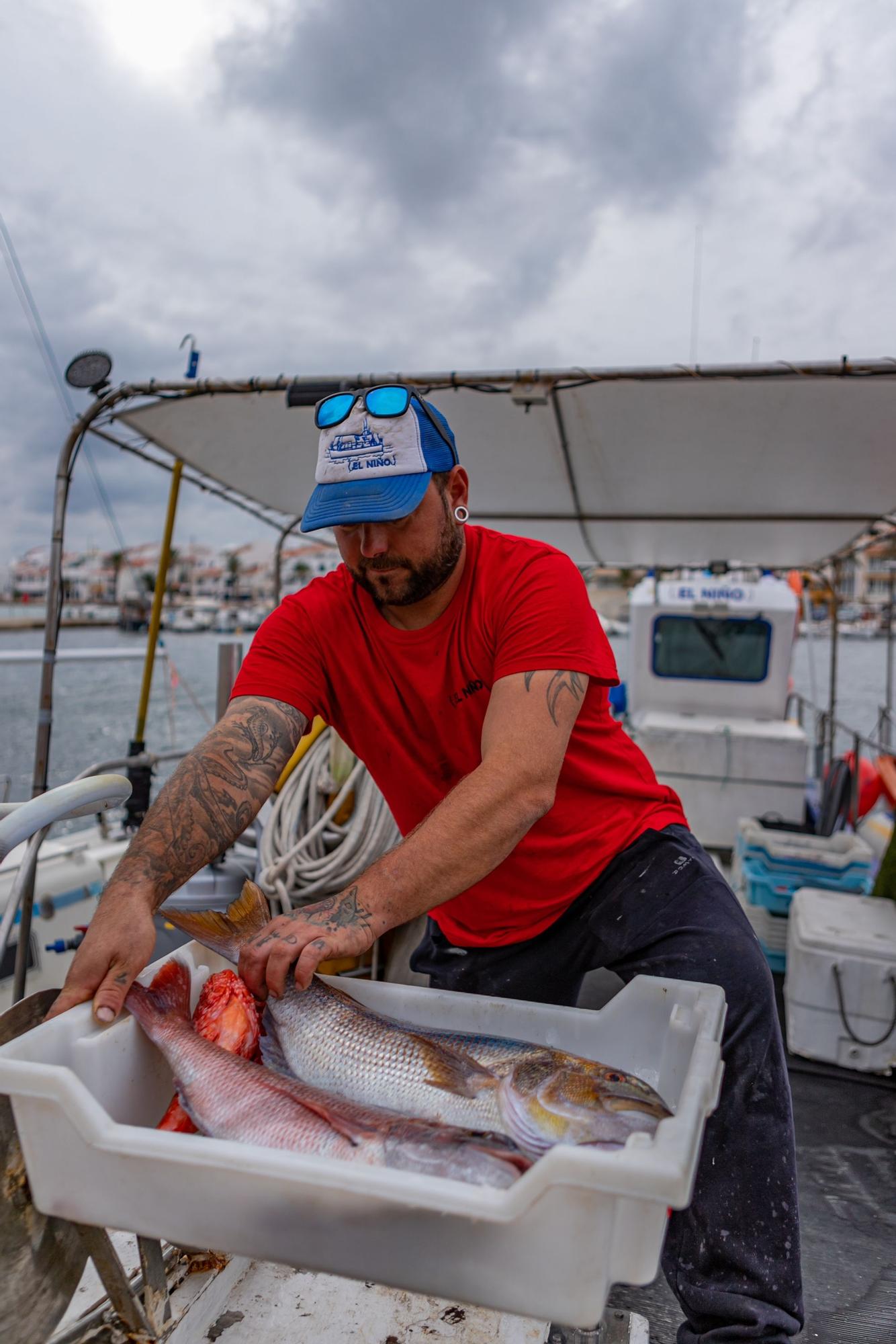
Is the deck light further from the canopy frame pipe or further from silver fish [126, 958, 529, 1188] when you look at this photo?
silver fish [126, 958, 529, 1188]

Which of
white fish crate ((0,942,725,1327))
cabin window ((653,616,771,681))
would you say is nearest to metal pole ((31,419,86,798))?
white fish crate ((0,942,725,1327))

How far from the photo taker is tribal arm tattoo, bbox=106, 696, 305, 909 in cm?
189

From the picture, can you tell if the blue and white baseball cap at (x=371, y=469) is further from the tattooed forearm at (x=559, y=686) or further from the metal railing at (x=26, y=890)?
the metal railing at (x=26, y=890)

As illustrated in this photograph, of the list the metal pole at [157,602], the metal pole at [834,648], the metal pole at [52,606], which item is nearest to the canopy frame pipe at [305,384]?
the metal pole at [52,606]

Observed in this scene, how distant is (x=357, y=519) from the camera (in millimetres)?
2023

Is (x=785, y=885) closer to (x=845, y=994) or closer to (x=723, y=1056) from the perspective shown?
(x=845, y=994)

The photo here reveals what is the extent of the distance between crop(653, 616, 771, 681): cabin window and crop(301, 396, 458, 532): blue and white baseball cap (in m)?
7.21

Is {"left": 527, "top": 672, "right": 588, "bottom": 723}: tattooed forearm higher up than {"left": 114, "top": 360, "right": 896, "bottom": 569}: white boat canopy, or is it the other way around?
{"left": 114, "top": 360, "right": 896, "bottom": 569}: white boat canopy

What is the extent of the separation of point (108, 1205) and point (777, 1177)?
4.30 ft

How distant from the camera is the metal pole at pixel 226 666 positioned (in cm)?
483

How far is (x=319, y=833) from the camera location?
409 cm

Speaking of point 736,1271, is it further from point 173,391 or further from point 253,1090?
point 173,391

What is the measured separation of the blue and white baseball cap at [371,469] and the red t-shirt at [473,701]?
380 mm

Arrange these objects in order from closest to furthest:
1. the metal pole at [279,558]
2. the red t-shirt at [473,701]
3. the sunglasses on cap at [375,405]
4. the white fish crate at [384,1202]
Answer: the white fish crate at [384,1202] < the sunglasses on cap at [375,405] < the red t-shirt at [473,701] < the metal pole at [279,558]
